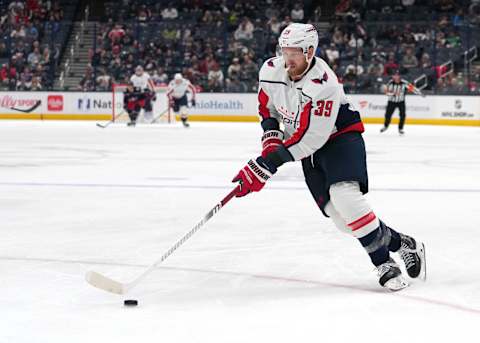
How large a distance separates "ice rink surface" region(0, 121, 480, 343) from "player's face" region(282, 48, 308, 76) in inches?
35.2

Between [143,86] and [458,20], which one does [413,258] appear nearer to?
[143,86]

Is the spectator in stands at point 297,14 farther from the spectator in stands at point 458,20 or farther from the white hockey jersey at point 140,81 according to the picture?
the white hockey jersey at point 140,81

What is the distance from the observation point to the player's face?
3.67 metres

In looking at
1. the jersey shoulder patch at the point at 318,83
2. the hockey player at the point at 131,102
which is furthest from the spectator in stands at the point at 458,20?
the jersey shoulder patch at the point at 318,83

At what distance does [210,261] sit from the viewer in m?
4.42

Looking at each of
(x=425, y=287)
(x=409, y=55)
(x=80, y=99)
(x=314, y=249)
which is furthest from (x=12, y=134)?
(x=425, y=287)

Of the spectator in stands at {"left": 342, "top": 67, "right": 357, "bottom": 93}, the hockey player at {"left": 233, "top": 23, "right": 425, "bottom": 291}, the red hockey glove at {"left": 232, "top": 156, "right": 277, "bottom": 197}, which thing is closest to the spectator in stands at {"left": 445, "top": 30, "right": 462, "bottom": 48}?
the spectator in stands at {"left": 342, "top": 67, "right": 357, "bottom": 93}

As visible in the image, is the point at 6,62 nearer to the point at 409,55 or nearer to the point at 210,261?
the point at 409,55

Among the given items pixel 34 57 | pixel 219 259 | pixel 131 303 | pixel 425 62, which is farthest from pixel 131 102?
pixel 131 303

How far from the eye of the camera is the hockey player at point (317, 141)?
3.67 meters

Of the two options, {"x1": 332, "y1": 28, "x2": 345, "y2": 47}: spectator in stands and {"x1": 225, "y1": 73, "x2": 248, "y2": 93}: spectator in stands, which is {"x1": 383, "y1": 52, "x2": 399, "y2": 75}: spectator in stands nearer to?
{"x1": 332, "y1": 28, "x2": 345, "y2": 47}: spectator in stands

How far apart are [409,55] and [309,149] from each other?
18296mm

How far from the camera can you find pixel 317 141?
3691 mm

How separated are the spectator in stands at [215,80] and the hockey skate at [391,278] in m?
18.3
